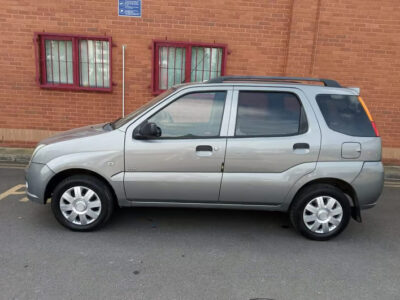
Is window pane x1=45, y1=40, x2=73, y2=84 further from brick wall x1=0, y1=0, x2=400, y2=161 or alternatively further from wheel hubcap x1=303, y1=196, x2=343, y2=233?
wheel hubcap x1=303, y1=196, x2=343, y2=233

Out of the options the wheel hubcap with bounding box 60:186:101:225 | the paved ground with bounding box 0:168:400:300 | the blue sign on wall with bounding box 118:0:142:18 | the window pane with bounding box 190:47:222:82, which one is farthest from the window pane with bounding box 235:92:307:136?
the blue sign on wall with bounding box 118:0:142:18

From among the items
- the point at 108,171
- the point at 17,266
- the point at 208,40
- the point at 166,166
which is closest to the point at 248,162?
the point at 166,166

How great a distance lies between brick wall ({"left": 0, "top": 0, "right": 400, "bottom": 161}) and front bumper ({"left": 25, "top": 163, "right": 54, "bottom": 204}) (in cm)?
388

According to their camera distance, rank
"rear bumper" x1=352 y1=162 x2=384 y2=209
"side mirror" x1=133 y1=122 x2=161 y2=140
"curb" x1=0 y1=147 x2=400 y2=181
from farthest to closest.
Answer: "curb" x1=0 y1=147 x2=400 y2=181
"rear bumper" x1=352 y1=162 x2=384 y2=209
"side mirror" x1=133 y1=122 x2=161 y2=140

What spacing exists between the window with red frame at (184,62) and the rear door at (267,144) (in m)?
3.78

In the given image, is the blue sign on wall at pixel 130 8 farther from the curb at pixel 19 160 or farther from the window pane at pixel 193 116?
the window pane at pixel 193 116

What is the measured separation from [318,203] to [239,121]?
1289mm

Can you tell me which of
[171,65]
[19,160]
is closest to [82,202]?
[19,160]

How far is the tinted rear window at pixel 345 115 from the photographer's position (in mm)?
3637

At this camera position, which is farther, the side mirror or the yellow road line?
the yellow road line

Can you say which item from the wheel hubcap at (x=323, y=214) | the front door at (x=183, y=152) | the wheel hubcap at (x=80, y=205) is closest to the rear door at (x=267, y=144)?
the front door at (x=183, y=152)

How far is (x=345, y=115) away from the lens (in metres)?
3.67

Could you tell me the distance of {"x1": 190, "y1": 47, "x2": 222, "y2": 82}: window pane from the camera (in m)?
7.23

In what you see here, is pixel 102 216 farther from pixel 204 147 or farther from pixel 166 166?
pixel 204 147
